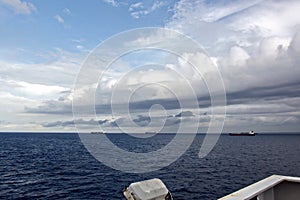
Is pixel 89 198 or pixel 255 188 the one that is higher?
pixel 255 188

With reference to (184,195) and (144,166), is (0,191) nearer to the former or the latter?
(184,195)


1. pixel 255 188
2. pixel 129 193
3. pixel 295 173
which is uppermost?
pixel 129 193

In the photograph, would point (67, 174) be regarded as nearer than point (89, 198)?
No

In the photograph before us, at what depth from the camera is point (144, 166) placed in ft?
145

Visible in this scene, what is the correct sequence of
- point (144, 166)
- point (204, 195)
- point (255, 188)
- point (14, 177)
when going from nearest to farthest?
point (255, 188)
point (204, 195)
point (14, 177)
point (144, 166)

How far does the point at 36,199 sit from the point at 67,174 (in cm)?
1423

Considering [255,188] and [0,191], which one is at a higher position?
[255,188]

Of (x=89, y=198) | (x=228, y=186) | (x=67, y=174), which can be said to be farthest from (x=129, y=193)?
(x=67, y=174)

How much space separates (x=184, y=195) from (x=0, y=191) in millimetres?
21040

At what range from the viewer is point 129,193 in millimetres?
3053

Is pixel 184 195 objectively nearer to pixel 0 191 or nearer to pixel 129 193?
pixel 0 191

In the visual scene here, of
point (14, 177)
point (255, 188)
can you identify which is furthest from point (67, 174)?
point (255, 188)

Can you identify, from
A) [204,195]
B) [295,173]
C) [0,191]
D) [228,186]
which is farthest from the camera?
[295,173]

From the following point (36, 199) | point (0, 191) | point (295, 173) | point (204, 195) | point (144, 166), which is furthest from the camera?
point (144, 166)
